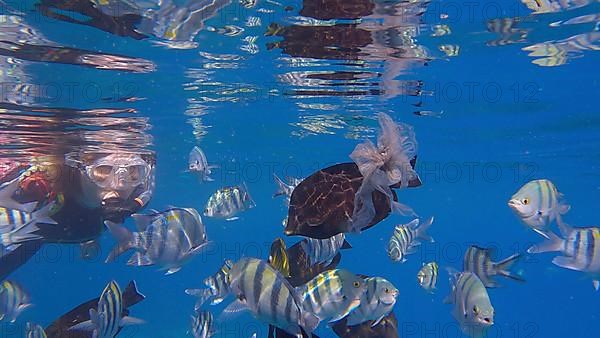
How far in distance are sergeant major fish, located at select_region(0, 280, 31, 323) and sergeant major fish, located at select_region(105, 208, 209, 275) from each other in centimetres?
383

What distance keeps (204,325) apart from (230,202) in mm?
2723

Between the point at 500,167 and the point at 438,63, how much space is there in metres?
27.5

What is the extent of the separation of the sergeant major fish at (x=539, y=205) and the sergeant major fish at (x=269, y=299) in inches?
160

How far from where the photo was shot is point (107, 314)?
6.10 metres

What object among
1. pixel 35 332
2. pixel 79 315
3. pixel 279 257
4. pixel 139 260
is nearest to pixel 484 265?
pixel 279 257

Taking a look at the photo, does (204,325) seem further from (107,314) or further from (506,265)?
(506,265)

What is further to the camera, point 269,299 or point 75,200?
point 75,200

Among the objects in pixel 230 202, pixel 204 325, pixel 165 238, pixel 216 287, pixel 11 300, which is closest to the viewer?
pixel 165 238

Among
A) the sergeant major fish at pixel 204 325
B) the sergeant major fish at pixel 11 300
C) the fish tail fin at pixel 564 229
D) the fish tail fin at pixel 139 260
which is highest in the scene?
the fish tail fin at pixel 564 229

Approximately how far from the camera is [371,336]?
6.75m

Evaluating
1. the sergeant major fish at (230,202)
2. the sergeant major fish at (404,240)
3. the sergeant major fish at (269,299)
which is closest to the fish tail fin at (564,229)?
the sergeant major fish at (404,240)

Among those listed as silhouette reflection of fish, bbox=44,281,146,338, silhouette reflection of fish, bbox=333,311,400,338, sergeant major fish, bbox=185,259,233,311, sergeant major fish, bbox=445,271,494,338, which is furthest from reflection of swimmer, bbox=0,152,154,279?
sergeant major fish, bbox=445,271,494,338

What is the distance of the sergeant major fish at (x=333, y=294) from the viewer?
18.3ft

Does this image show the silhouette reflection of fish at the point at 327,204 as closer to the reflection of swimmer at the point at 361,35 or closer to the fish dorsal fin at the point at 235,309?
the fish dorsal fin at the point at 235,309
